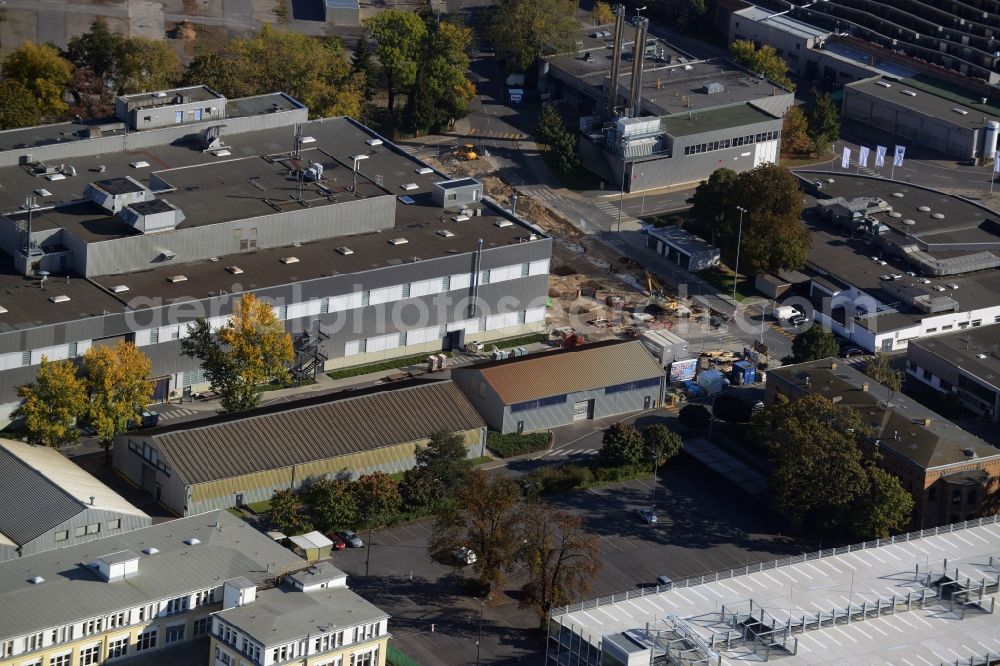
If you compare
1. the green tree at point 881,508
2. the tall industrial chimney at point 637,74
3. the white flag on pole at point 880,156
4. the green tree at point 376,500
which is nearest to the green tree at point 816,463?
the green tree at point 881,508

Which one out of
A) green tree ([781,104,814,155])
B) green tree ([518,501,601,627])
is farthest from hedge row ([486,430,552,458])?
green tree ([781,104,814,155])

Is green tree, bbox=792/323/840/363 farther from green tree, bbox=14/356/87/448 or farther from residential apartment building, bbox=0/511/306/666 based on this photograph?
green tree, bbox=14/356/87/448

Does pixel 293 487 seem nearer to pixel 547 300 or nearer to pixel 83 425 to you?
pixel 83 425

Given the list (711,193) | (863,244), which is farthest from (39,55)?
(863,244)

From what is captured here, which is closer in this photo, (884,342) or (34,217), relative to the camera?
(34,217)

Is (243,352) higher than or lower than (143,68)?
lower

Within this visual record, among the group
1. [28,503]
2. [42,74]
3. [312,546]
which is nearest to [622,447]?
[312,546]

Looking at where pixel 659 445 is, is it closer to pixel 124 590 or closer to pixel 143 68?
pixel 124 590
